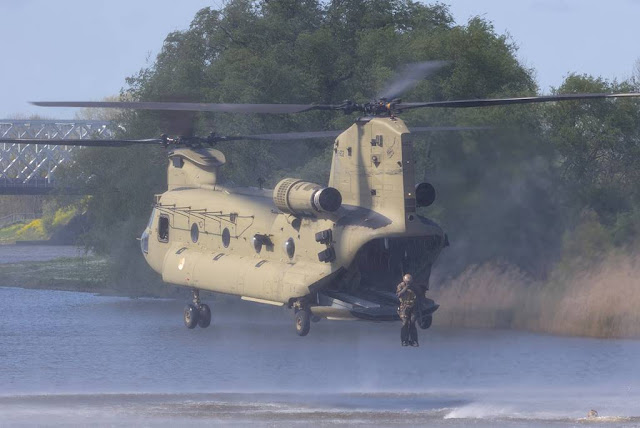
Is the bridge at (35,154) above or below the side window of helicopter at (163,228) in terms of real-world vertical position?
above

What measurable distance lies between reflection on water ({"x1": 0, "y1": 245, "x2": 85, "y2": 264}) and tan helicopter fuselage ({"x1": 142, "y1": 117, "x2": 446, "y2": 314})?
67723 millimetres

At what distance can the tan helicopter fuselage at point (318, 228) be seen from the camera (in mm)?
34281

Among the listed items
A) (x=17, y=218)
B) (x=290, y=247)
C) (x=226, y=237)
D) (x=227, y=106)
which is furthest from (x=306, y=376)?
(x=17, y=218)

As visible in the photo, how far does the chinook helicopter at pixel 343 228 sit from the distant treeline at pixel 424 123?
1473 centimetres

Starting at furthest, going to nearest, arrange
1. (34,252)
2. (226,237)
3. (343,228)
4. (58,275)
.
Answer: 1. (34,252)
2. (58,275)
3. (226,237)
4. (343,228)

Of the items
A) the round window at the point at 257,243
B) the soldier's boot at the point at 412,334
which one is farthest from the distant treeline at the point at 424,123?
the soldier's boot at the point at 412,334

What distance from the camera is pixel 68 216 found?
143250 millimetres

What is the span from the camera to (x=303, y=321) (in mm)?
36156

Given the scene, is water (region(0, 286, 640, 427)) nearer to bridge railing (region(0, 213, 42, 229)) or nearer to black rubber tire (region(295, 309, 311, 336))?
black rubber tire (region(295, 309, 311, 336))

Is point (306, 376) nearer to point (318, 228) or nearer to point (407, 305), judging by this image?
point (318, 228)

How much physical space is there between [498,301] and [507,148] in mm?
7194

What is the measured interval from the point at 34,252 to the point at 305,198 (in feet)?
321

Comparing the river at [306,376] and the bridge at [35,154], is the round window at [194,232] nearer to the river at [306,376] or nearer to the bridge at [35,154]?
the river at [306,376]

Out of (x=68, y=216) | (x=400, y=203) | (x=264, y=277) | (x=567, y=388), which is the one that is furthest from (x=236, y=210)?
(x=68, y=216)
